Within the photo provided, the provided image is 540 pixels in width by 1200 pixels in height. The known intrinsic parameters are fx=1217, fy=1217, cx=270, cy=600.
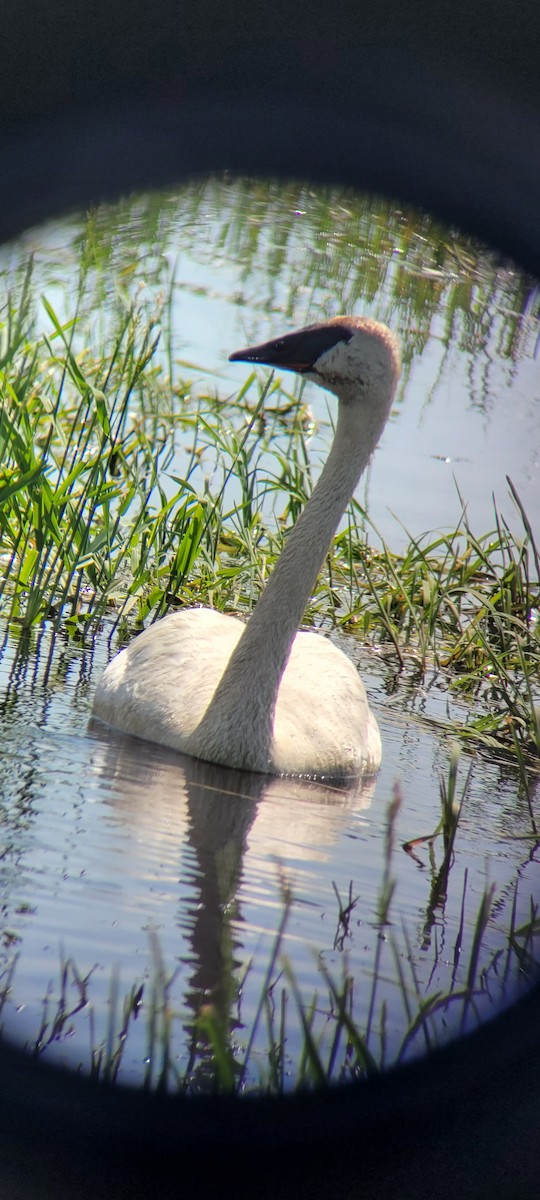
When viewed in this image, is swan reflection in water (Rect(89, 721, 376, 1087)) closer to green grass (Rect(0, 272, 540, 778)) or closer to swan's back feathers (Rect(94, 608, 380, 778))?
swan's back feathers (Rect(94, 608, 380, 778))

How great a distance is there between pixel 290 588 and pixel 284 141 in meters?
2.20

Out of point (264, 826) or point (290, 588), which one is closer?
point (264, 826)

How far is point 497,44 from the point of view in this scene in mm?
1242

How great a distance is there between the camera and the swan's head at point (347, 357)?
3227mm

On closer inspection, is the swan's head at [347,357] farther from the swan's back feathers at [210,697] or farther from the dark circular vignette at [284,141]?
the dark circular vignette at [284,141]

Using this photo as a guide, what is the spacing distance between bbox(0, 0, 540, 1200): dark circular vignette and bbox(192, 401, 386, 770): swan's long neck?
6.49ft

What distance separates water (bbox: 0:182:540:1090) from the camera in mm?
1604

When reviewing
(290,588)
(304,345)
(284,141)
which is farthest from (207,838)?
(284,141)

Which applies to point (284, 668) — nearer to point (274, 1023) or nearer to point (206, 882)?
point (206, 882)

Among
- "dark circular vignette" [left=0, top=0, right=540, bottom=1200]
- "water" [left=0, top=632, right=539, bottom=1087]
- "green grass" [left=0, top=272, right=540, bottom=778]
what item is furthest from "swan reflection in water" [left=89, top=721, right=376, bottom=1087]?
"green grass" [left=0, top=272, right=540, bottom=778]

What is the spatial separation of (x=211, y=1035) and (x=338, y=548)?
3.64m

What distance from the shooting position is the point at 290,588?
3471 millimetres

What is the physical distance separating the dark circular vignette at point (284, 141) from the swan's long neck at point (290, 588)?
6.49 ft

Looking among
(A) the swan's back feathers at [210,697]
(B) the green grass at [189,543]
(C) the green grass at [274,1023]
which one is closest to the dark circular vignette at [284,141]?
(C) the green grass at [274,1023]
